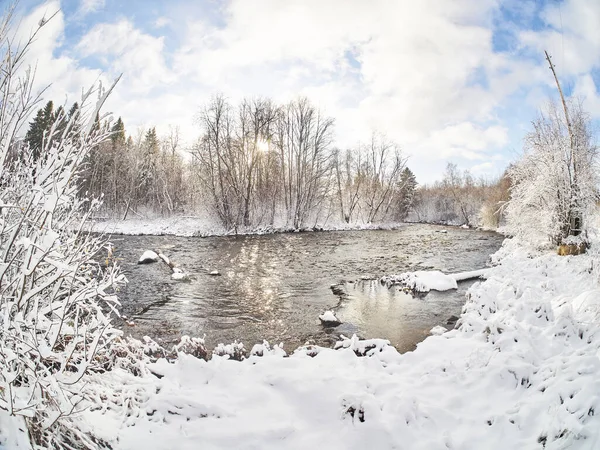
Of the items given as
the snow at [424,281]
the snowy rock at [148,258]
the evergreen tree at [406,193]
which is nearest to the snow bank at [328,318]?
the snow at [424,281]

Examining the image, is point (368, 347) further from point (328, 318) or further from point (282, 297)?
point (282, 297)

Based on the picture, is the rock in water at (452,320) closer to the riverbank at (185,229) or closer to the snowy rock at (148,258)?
the snowy rock at (148,258)

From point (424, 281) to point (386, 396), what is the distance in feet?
25.9

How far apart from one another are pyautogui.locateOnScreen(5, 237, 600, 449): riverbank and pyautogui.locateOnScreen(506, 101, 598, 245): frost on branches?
10.5 meters

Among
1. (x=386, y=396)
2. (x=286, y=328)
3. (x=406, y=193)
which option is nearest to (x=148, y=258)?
(x=286, y=328)

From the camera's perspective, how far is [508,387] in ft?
13.5

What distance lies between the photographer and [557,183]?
13766 mm

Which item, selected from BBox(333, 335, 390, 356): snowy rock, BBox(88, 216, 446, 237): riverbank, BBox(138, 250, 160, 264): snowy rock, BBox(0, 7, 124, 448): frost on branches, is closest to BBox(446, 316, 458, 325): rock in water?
BBox(333, 335, 390, 356): snowy rock

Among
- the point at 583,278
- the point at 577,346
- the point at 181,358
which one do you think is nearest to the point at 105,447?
the point at 181,358

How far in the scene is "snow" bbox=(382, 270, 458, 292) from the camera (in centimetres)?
1101

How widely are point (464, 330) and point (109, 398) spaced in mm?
5902

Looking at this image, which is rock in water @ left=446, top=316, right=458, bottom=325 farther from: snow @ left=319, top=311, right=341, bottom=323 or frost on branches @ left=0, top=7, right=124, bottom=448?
frost on branches @ left=0, top=7, right=124, bottom=448

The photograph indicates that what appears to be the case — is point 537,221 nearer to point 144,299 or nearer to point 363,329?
point 363,329

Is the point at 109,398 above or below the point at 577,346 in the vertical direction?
below
